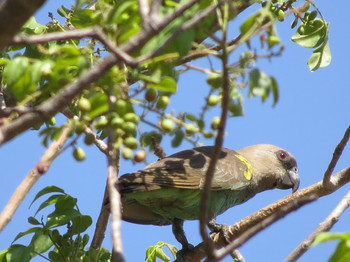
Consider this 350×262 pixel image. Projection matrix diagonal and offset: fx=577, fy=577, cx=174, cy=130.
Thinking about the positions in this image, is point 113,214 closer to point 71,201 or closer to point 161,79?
point 161,79

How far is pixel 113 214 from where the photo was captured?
208cm

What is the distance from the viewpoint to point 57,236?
154 inches

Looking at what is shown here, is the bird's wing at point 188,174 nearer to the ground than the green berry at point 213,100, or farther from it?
farther from it

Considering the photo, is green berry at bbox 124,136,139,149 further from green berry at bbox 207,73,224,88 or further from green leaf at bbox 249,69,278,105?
green leaf at bbox 249,69,278,105

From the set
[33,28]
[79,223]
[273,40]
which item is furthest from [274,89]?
[33,28]

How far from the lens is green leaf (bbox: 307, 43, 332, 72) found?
4.49m

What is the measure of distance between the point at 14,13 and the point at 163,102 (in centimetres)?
84

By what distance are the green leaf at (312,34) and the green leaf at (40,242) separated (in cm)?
234

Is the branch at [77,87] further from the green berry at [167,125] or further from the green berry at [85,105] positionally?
the green berry at [167,125]

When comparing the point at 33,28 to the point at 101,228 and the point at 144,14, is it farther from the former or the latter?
the point at 144,14

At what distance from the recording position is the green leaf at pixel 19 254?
3.54 metres

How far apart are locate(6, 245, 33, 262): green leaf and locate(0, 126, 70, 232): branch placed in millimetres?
1184

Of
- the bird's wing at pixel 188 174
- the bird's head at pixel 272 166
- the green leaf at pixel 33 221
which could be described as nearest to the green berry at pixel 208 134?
the green leaf at pixel 33 221

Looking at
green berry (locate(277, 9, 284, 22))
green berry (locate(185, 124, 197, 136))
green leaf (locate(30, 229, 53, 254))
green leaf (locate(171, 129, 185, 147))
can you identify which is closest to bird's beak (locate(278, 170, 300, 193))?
green berry (locate(277, 9, 284, 22))
